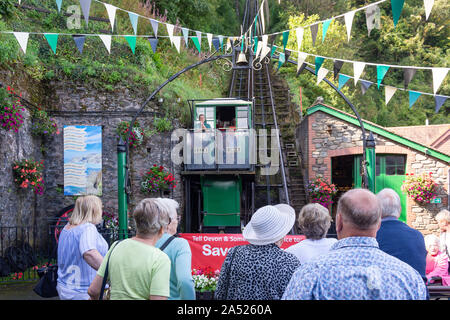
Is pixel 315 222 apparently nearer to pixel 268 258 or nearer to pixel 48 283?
pixel 268 258

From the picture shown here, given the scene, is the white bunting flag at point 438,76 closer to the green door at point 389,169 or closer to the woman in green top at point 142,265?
the woman in green top at point 142,265

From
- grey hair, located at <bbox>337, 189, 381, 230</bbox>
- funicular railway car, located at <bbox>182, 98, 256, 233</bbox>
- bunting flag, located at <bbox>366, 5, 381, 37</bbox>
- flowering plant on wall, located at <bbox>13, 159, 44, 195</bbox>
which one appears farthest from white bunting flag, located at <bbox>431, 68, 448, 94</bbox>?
flowering plant on wall, located at <bbox>13, 159, 44, 195</bbox>

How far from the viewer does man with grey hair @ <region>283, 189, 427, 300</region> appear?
1776 millimetres

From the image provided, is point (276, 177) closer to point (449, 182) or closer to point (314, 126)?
point (314, 126)

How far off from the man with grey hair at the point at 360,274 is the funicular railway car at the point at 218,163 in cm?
934

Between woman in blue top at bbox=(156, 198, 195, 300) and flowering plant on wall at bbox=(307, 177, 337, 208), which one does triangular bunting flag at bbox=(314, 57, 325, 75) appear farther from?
flowering plant on wall at bbox=(307, 177, 337, 208)

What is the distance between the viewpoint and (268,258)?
2.62m

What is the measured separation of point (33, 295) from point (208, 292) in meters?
3.46

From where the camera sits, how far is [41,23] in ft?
40.8

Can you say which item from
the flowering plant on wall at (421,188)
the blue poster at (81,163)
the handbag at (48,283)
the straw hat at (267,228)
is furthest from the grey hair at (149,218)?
the flowering plant on wall at (421,188)

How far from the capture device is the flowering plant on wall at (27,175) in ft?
28.5

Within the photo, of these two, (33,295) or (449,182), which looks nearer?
(33,295)

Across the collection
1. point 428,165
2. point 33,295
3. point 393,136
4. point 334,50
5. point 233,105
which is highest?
point 334,50
